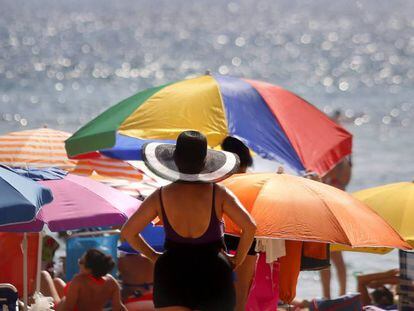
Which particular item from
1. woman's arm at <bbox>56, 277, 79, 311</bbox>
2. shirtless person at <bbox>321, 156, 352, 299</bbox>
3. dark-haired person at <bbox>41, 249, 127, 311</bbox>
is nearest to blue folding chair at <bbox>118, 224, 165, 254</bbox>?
dark-haired person at <bbox>41, 249, 127, 311</bbox>

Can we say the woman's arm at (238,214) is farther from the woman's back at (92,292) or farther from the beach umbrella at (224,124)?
the beach umbrella at (224,124)

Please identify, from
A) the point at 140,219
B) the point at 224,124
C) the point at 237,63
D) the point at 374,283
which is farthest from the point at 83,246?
the point at 237,63

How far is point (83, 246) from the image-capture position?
8.32 m

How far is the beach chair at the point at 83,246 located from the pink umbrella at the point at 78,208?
1.53 meters

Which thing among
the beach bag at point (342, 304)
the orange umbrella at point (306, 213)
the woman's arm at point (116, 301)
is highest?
the orange umbrella at point (306, 213)

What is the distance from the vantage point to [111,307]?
7.57m

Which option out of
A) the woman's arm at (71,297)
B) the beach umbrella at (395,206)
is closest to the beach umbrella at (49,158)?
the woman's arm at (71,297)

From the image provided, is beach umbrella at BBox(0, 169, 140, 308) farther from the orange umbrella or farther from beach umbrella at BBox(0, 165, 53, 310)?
the orange umbrella

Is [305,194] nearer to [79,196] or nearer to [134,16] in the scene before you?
[79,196]

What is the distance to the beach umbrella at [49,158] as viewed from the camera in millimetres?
8352

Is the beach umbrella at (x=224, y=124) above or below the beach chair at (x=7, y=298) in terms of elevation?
above

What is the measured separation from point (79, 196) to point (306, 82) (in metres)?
35.8

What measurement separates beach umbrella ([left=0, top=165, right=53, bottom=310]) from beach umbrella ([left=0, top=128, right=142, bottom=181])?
209cm

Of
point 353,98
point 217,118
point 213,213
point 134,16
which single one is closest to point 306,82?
point 353,98
